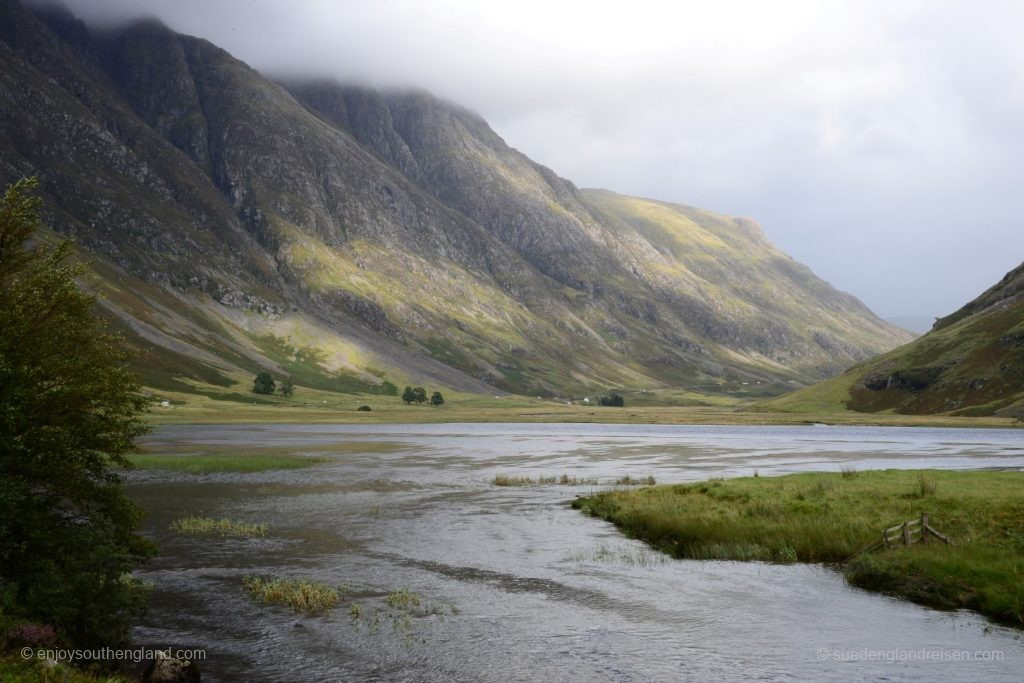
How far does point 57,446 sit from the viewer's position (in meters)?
27.3

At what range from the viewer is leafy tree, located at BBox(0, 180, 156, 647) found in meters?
24.7

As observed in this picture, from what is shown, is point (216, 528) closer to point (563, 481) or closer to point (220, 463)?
point (563, 481)

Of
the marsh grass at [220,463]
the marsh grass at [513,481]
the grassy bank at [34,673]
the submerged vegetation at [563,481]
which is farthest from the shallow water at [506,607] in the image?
the marsh grass at [220,463]

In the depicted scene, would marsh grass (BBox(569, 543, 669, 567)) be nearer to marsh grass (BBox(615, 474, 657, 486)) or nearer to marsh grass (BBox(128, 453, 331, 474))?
marsh grass (BBox(615, 474, 657, 486))

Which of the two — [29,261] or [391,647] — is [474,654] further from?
[29,261]

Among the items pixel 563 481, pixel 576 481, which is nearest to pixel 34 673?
pixel 563 481

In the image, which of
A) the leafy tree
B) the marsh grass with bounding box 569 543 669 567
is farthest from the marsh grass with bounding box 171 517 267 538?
the marsh grass with bounding box 569 543 669 567

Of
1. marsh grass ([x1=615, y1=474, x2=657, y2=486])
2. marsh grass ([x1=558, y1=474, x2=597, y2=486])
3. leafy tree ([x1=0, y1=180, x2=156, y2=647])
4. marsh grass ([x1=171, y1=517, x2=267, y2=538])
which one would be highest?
leafy tree ([x1=0, y1=180, x2=156, y2=647])

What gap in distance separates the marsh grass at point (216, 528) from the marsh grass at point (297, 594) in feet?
44.2

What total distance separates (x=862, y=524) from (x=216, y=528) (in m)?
38.9

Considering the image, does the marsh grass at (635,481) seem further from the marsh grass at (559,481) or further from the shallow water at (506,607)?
the shallow water at (506,607)

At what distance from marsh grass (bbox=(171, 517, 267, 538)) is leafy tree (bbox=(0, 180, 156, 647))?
15927 mm

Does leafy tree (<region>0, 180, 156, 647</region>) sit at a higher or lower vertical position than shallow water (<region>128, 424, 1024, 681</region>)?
higher

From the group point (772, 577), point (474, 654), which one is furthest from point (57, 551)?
point (772, 577)
